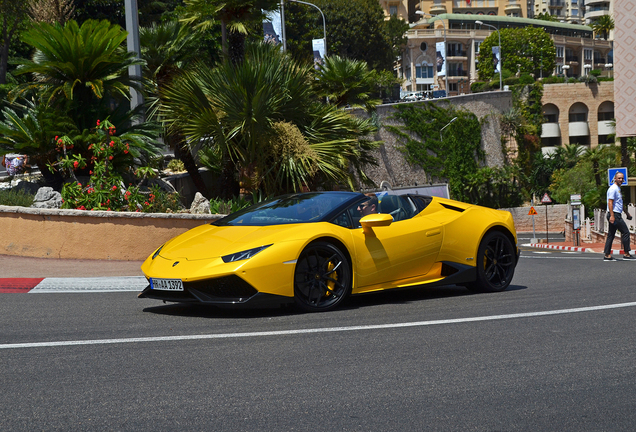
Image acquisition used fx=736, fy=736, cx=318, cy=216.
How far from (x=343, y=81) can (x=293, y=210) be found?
1408 centimetres

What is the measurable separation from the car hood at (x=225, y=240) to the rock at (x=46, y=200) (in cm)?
530

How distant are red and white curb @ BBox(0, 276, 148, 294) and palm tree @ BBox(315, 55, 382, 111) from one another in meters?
12.4

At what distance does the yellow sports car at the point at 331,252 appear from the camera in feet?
21.2

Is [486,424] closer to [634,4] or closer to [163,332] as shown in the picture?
[163,332]

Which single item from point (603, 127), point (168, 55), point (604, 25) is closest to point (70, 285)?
point (168, 55)

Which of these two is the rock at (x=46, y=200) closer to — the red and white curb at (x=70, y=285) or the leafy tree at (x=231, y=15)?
the red and white curb at (x=70, y=285)

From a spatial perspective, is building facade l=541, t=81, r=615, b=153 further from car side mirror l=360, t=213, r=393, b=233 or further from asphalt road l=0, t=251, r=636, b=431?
asphalt road l=0, t=251, r=636, b=431

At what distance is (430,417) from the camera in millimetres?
3840

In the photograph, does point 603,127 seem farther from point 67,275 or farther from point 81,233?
point 67,275

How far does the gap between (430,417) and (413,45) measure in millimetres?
124304

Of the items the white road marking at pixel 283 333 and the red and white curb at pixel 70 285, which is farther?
the red and white curb at pixel 70 285

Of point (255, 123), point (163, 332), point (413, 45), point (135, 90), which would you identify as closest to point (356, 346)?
point (163, 332)

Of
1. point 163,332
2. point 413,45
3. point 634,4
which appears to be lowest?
point 163,332

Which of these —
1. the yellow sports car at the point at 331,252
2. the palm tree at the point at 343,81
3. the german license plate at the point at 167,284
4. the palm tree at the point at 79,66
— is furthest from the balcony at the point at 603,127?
the german license plate at the point at 167,284
